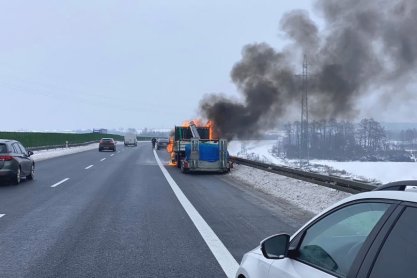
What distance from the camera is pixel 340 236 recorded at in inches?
127

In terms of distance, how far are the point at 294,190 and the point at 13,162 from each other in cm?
935

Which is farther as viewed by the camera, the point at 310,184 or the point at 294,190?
the point at 310,184

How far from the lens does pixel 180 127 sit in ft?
95.5

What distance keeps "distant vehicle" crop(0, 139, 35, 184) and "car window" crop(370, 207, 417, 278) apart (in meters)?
16.6

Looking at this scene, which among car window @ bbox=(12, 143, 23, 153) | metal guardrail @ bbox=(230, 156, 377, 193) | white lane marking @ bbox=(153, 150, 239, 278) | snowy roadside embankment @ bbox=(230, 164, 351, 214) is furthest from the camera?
car window @ bbox=(12, 143, 23, 153)

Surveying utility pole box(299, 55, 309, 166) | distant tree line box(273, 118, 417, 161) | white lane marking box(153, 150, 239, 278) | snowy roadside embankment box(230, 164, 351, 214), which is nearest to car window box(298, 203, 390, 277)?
white lane marking box(153, 150, 239, 278)

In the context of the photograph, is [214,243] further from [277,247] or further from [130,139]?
[130,139]

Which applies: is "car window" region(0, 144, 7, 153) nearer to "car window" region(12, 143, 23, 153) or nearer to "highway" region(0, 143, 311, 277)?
"car window" region(12, 143, 23, 153)

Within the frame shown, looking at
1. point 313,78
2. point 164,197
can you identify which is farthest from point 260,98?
point 164,197

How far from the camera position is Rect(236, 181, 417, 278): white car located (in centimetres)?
236

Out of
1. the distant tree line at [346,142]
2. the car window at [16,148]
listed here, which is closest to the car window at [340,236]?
the distant tree line at [346,142]

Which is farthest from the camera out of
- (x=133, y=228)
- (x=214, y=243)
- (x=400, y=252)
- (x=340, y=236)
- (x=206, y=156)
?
(x=206, y=156)

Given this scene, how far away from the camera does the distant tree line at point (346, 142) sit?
18.8 meters

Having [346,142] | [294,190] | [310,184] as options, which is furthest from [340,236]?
[346,142]
